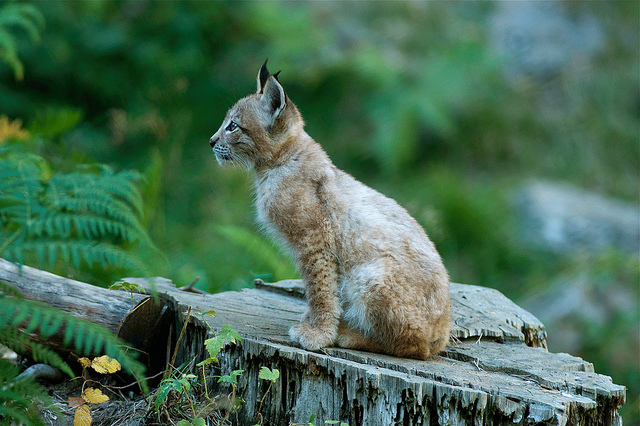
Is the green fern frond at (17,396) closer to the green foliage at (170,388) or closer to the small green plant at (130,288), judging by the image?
the green foliage at (170,388)

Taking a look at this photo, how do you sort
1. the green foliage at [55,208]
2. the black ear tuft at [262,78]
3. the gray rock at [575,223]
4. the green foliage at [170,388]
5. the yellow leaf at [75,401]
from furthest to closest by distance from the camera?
the gray rock at [575,223]
the black ear tuft at [262,78]
the green foliage at [55,208]
the yellow leaf at [75,401]
the green foliage at [170,388]

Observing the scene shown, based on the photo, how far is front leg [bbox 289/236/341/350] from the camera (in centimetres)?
376

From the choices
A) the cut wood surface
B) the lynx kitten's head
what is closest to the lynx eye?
the lynx kitten's head

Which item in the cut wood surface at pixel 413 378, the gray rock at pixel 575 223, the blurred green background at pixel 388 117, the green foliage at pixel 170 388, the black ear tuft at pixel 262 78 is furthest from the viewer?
the gray rock at pixel 575 223

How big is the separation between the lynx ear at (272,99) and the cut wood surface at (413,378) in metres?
1.33

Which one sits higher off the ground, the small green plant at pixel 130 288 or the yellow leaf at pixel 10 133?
the yellow leaf at pixel 10 133

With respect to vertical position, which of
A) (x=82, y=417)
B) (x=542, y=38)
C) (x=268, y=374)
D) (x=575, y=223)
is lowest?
(x=82, y=417)

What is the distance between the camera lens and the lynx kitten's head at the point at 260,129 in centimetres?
412

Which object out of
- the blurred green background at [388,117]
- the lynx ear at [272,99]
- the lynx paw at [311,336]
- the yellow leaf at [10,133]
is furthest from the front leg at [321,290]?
the yellow leaf at [10,133]

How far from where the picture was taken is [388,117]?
9320mm

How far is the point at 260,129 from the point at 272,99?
22 centimetres

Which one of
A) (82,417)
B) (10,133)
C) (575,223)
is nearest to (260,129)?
(82,417)

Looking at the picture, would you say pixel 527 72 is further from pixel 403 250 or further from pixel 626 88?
pixel 403 250

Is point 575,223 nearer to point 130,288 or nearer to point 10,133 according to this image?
point 130,288
